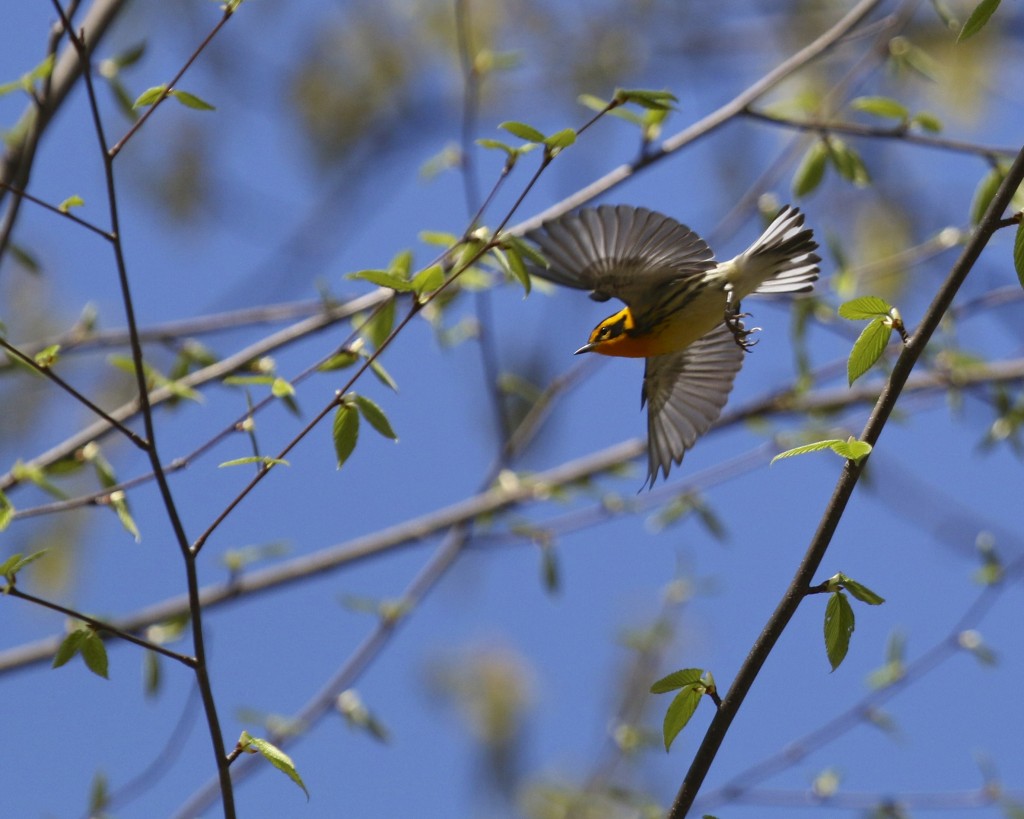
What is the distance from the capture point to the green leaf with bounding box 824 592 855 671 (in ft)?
4.33

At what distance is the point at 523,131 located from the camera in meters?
1.64

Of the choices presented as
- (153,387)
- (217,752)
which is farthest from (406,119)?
(217,752)

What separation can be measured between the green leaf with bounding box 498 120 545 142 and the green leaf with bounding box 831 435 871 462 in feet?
2.06

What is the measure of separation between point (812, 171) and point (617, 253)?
67 cm

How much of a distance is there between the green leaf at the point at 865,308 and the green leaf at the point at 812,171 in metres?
1.24

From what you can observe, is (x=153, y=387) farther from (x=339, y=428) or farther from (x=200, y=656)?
(x=200, y=656)

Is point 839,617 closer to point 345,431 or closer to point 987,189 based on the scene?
point 345,431

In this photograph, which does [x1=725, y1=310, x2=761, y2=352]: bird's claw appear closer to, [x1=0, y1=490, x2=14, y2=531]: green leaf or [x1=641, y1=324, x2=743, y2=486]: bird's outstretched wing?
[x1=641, y1=324, x2=743, y2=486]: bird's outstretched wing

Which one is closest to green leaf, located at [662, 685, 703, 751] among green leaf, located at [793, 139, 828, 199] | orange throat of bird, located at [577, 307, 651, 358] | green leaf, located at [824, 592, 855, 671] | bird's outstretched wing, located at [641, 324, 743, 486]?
green leaf, located at [824, 592, 855, 671]

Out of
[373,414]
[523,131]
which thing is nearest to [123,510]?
[373,414]

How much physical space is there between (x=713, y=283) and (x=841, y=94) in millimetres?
1653

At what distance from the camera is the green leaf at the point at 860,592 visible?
1293 mm

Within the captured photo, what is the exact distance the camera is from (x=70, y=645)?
1.48m

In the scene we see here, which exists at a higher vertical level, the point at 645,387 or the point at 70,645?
the point at 645,387
